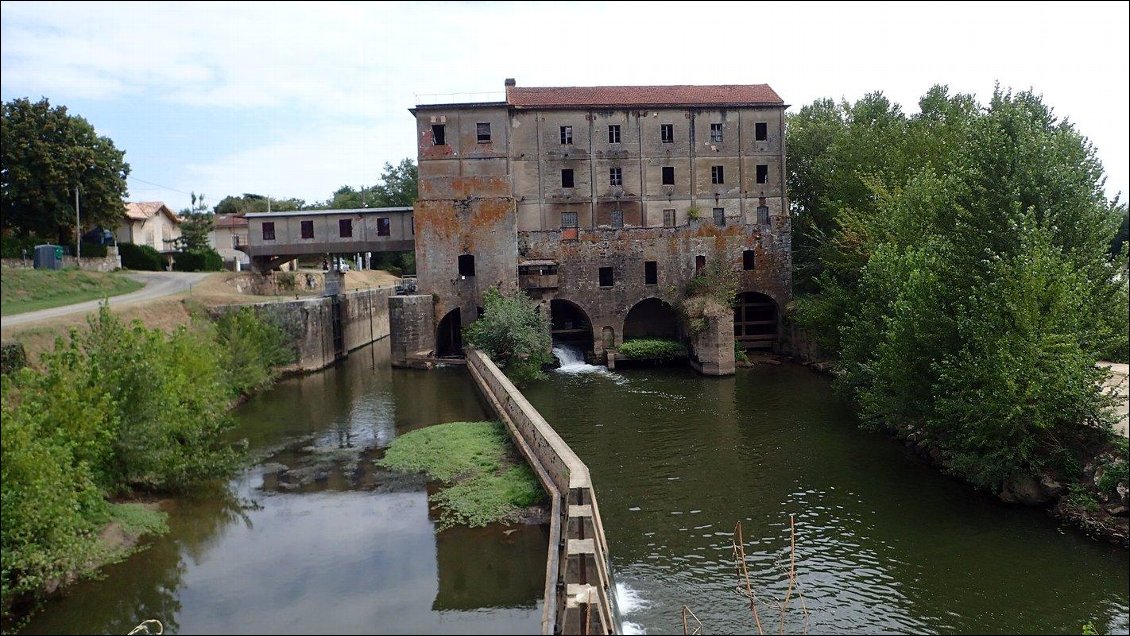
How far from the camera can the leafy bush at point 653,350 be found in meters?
36.2

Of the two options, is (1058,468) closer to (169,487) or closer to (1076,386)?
(1076,386)

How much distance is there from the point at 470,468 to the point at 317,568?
18.8 ft

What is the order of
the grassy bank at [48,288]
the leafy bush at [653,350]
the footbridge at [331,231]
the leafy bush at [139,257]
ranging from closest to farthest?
1. the grassy bank at [48,288]
2. the leafy bush at [653,350]
3. the footbridge at [331,231]
4. the leafy bush at [139,257]

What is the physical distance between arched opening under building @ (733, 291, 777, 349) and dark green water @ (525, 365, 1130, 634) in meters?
13.5

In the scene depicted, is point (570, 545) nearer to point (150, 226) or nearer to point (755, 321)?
point (755, 321)

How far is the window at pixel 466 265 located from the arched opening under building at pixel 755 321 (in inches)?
502

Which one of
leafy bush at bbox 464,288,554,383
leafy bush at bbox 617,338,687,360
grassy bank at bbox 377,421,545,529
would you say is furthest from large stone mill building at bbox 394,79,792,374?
grassy bank at bbox 377,421,545,529

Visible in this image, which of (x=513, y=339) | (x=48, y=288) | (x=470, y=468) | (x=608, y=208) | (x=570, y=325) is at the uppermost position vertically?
(x=608, y=208)

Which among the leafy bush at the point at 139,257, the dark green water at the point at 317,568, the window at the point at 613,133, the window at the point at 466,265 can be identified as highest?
the window at the point at 613,133

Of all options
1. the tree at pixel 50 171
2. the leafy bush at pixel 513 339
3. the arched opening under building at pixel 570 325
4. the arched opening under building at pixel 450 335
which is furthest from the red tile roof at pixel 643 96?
the tree at pixel 50 171

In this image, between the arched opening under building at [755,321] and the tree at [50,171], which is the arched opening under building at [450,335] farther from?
Result: the tree at [50,171]

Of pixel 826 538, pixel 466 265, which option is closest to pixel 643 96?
pixel 466 265

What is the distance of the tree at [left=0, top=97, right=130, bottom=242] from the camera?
119ft

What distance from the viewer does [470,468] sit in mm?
19062
